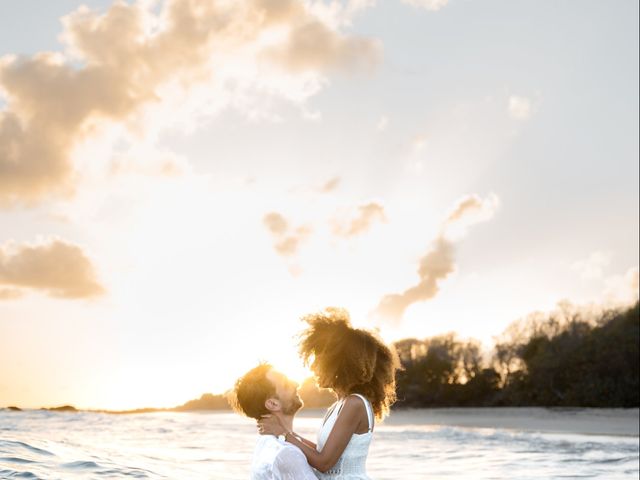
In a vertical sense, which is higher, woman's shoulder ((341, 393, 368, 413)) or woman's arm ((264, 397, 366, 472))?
woman's shoulder ((341, 393, 368, 413))

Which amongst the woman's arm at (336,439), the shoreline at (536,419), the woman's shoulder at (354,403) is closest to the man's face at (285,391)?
the woman's arm at (336,439)

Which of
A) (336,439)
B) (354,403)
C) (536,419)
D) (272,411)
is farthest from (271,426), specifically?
(536,419)

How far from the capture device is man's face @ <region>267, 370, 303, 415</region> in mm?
3834

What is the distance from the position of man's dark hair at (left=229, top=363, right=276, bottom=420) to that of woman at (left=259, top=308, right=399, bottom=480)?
0.07 metres

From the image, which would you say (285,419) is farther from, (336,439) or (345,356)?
(345,356)

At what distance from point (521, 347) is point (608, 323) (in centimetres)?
573

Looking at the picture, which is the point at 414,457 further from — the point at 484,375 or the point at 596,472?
the point at 484,375

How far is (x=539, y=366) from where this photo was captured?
129ft

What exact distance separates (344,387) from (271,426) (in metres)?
0.47

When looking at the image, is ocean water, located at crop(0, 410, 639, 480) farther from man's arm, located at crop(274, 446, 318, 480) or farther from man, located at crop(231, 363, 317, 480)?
man's arm, located at crop(274, 446, 318, 480)

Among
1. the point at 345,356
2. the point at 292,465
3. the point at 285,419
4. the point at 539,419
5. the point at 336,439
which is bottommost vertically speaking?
the point at 292,465

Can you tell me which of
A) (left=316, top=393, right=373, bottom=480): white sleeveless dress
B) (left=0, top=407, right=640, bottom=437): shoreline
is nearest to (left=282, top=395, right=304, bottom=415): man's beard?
(left=316, top=393, right=373, bottom=480): white sleeveless dress

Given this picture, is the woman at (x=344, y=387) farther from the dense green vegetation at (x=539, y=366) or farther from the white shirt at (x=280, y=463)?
the dense green vegetation at (x=539, y=366)

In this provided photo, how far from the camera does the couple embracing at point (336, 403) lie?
12.5 ft
